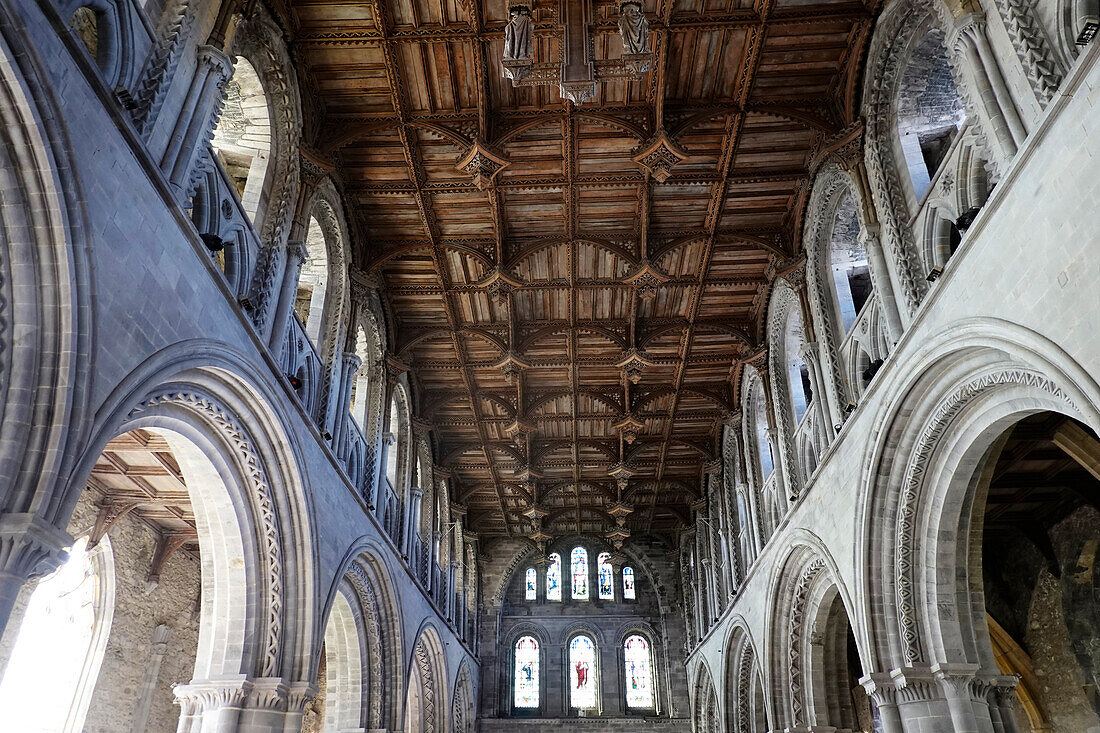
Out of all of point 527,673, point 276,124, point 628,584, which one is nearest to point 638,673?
point 628,584

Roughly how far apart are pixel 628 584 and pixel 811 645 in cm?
1584

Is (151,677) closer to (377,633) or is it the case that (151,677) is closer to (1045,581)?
(377,633)

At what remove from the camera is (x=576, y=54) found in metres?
8.84

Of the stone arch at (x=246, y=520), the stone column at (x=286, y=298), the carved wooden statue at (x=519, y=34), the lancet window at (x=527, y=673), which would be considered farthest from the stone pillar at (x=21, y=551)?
the lancet window at (x=527, y=673)

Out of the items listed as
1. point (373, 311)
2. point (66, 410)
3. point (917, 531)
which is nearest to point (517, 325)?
point (373, 311)

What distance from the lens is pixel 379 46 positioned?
1122cm

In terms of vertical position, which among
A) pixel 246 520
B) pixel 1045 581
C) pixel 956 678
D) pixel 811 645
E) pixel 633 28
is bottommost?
pixel 956 678

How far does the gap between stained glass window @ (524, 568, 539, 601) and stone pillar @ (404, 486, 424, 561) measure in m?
11.5

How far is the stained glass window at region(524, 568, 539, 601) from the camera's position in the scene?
29.5 meters

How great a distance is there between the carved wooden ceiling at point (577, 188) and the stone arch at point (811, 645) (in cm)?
507

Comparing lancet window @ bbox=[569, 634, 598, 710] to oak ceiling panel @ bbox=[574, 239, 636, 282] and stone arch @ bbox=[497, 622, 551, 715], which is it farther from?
oak ceiling panel @ bbox=[574, 239, 636, 282]

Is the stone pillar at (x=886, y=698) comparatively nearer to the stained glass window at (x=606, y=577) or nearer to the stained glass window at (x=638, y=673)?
→ the stained glass window at (x=638, y=673)

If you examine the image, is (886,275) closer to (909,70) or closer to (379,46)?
(909,70)

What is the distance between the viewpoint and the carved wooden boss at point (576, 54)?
862cm
